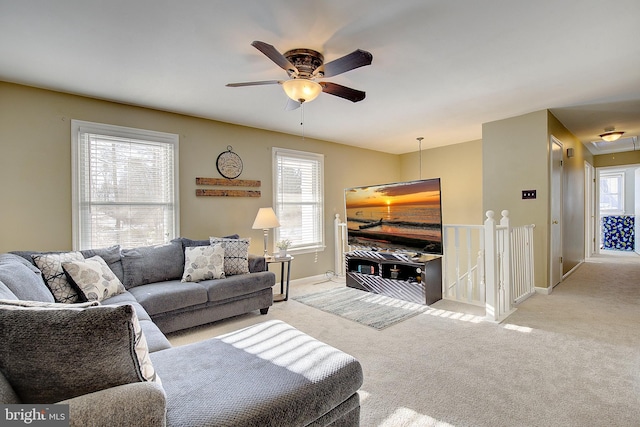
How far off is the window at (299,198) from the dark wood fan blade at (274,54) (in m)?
2.52

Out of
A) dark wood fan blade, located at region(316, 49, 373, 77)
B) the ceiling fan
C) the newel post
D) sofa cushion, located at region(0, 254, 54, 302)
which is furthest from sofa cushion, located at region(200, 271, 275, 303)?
the newel post

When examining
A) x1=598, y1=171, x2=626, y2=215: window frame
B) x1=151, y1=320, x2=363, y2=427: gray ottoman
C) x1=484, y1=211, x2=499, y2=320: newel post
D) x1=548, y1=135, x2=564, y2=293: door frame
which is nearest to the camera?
x1=151, y1=320, x2=363, y2=427: gray ottoman

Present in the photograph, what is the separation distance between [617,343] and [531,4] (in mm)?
2750

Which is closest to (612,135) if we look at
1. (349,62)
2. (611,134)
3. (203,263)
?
(611,134)

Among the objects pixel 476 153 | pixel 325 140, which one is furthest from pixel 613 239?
pixel 325 140

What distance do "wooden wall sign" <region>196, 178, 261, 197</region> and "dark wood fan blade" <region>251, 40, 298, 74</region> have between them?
86.9 inches

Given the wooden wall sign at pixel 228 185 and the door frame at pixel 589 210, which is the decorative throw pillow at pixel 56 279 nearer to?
the wooden wall sign at pixel 228 185

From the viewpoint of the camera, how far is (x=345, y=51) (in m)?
2.40

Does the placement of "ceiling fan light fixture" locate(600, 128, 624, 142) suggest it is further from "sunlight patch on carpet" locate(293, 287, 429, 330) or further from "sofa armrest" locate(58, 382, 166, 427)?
"sofa armrest" locate(58, 382, 166, 427)

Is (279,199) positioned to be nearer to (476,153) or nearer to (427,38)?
(427,38)

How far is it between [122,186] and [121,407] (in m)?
3.15

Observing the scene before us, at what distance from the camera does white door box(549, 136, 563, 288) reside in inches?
163

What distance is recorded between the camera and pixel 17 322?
0.90 m

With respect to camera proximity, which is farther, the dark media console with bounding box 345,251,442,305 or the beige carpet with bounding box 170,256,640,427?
the dark media console with bounding box 345,251,442,305
